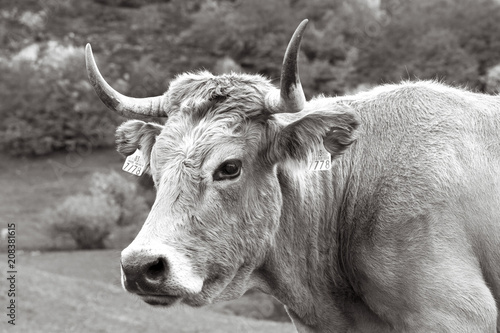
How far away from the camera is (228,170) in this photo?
531cm

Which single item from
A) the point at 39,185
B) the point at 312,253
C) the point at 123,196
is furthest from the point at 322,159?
the point at 39,185

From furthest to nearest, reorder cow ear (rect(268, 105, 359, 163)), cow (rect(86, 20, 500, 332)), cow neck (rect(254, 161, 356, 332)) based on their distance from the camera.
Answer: cow neck (rect(254, 161, 356, 332)) → cow ear (rect(268, 105, 359, 163)) → cow (rect(86, 20, 500, 332))

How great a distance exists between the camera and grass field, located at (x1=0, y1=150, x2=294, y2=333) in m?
15.1

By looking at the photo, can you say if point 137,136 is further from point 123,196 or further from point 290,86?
point 123,196

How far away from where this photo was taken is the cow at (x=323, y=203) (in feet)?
17.0

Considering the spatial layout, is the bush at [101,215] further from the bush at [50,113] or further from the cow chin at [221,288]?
the cow chin at [221,288]

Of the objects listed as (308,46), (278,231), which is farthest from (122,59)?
(278,231)

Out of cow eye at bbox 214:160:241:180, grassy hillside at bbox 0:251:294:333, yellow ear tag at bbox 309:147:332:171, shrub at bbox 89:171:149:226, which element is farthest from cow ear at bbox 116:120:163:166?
shrub at bbox 89:171:149:226

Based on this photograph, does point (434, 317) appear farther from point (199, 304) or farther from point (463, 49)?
point (463, 49)

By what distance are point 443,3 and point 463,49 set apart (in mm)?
4165

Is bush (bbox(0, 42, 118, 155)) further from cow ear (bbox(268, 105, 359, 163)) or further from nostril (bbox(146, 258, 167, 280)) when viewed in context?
nostril (bbox(146, 258, 167, 280))

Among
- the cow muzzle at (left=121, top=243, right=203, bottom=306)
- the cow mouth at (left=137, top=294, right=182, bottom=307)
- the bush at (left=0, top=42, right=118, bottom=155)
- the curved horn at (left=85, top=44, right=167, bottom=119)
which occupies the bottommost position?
the cow mouth at (left=137, top=294, right=182, bottom=307)

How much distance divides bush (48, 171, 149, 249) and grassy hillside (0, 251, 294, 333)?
332 cm

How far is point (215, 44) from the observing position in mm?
33812
